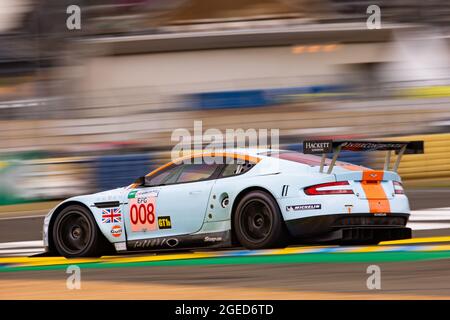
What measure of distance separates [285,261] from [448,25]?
22.2 m

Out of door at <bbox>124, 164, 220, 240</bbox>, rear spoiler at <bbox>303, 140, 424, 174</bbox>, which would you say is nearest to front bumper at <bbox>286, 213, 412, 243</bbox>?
rear spoiler at <bbox>303, 140, 424, 174</bbox>

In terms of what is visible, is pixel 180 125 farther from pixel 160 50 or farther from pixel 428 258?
pixel 428 258

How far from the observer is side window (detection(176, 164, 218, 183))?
362 inches

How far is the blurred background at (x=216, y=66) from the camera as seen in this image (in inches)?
837

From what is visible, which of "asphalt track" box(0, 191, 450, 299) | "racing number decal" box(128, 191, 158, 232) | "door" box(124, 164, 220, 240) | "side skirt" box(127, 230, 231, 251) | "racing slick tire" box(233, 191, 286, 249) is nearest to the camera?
"asphalt track" box(0, 191, 450, 299)

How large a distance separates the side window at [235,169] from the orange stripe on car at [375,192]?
110 cm

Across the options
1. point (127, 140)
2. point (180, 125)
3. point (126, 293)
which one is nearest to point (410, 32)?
point (180, 125)

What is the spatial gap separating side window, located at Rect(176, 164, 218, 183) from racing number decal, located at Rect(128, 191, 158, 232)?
32 cm

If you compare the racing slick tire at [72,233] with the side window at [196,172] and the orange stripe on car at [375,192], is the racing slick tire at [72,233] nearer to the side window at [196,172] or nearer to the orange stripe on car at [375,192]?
the side window at [196,172]

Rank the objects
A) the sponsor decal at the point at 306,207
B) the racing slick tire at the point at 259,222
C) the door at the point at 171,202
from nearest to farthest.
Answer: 1. the sponsor decal at the point at 306,207
2. the racing slick tire at the point at 259,222
3. the door at the point at 171,202

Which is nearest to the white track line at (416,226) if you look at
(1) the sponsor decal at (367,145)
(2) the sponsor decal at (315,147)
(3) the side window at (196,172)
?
(3) the side window at (196,172)

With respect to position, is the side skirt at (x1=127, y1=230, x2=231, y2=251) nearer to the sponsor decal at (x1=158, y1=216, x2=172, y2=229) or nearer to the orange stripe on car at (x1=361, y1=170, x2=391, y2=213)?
the sponsor decal at (x1=158, y1=216, x2=172, y2=229)

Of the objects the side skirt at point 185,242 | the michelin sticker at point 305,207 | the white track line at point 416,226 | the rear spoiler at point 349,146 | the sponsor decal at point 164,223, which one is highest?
the rear spoiler at point 349,146

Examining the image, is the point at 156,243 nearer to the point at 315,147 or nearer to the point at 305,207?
the point at 305,207
